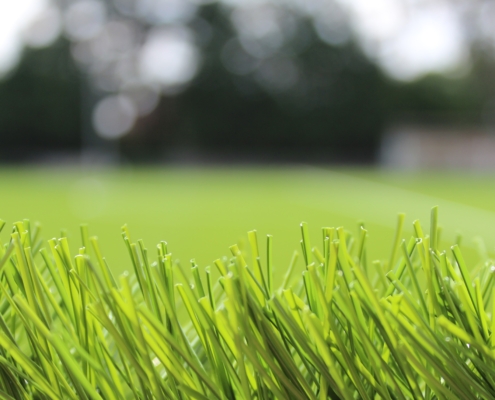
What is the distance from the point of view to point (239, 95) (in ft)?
43.0

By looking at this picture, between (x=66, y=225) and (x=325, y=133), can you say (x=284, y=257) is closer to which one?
(x=66, y=225)

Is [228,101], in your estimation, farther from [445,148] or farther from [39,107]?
[445,148]

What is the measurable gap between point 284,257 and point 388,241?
1057 millimetres

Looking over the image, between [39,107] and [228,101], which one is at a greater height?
[228,101]

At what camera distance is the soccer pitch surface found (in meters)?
3.77

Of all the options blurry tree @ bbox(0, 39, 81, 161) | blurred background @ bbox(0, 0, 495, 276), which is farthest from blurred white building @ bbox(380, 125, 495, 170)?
blurry tree @ bbox(0, 39, 81, 161)

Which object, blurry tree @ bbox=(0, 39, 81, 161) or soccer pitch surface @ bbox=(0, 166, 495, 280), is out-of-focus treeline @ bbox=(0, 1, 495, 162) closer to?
blurry tree @ bbox=(0, 39, 81, 161)

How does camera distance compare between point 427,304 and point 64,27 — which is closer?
point 427,304

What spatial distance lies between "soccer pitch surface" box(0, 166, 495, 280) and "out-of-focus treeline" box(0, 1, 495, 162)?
159 centimetres

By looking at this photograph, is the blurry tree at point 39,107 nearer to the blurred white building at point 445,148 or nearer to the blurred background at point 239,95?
the blurred background at point 239,95

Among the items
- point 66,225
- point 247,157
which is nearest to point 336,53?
point 247,157

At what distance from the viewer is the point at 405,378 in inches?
5.8

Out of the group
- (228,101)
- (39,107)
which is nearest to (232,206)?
(228,101)

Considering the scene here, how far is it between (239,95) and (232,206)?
712 cm
